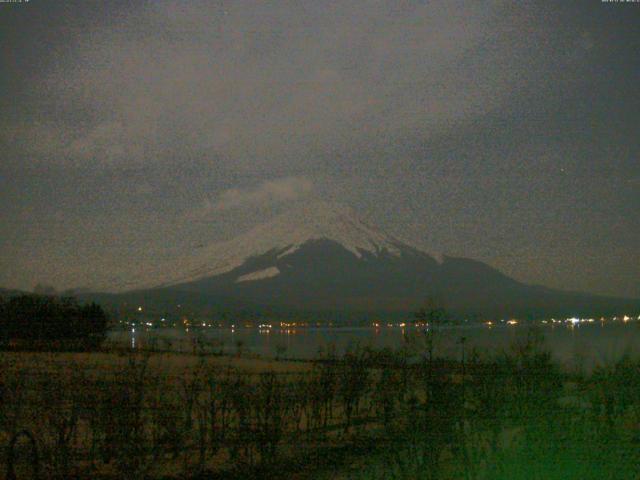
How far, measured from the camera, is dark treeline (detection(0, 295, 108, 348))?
3841cm

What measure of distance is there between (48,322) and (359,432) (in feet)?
101

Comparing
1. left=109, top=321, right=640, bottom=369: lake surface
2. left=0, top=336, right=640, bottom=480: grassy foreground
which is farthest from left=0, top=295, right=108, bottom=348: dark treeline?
left=0, top=336, right=640, bottom=480: grassy foreground

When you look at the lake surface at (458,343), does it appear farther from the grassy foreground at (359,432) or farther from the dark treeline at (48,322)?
the dark treeline at (48,322)

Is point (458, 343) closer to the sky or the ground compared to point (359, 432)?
closer to the sky

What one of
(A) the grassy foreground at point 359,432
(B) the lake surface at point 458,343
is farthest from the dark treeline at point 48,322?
(A) the grassy foreground at point 359,432

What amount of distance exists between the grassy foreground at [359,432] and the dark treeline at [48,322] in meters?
27.2

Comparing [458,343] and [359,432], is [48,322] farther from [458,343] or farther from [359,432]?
[359,432]

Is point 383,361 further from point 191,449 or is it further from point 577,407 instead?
point 577,407

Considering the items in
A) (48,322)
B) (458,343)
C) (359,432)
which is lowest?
(359,432)

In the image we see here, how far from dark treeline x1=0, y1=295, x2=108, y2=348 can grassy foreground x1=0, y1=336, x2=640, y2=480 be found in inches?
1070

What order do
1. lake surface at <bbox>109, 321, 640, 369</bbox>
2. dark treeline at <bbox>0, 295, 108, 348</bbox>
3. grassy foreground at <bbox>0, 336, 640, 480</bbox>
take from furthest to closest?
dark treeline at <bbox>0, 295, 108, 348</bbox> < lake surface at <bbox>109, 321, 640, 369</bbox> < grassy foreground at <bbox>0, 336, 640, 480</bbox>

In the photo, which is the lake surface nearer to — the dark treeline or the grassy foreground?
the grassy foreground

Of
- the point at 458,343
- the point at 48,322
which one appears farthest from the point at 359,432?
the point at 48,322

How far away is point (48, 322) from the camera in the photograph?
39.6m
